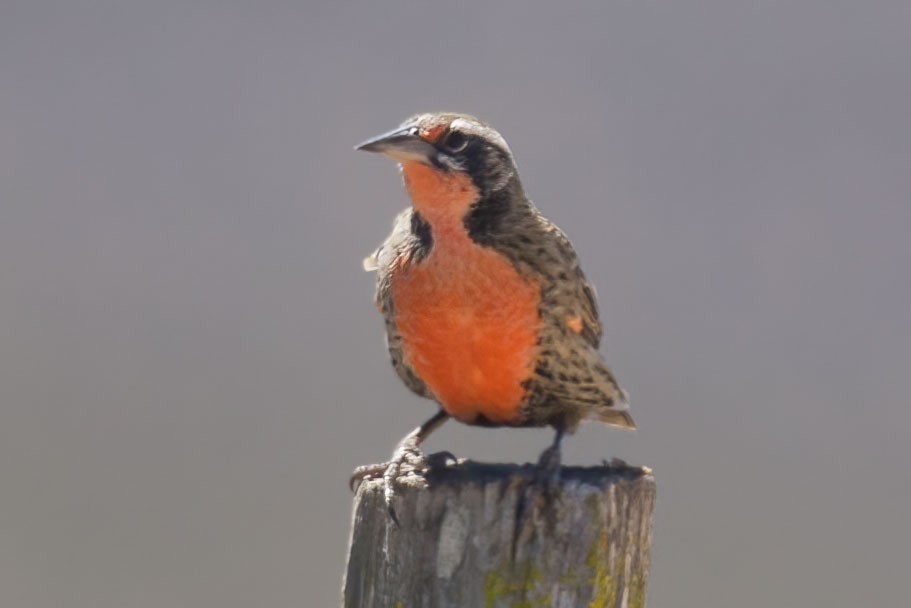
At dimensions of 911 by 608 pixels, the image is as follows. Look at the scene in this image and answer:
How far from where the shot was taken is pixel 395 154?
2227 mm

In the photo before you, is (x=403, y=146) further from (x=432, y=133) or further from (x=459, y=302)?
(x=459, y=302)

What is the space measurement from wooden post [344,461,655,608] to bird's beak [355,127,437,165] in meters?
0.56

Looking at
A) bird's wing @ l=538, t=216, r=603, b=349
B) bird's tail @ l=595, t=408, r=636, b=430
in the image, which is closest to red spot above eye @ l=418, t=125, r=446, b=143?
bird's wing @ l=538, t=216, r=603, b=349

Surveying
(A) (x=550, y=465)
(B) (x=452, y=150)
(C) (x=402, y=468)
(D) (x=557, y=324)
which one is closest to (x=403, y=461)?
(C) (x=402, y=468)

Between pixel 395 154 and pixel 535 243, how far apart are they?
13.9 inches

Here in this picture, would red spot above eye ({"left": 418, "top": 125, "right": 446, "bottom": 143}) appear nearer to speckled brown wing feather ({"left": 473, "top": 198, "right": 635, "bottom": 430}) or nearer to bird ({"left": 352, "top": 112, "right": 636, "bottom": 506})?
bird ({"left": 352, "top": 112, "right": 636, "bottom": 506})

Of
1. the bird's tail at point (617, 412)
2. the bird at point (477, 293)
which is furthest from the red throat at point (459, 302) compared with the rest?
the bird's tail at point (617, 412)

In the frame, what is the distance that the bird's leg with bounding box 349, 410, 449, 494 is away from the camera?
7.45 ft

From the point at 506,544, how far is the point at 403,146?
0.71 metres

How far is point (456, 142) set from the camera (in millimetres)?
2314

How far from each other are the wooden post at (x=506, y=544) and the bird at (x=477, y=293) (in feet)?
0.38

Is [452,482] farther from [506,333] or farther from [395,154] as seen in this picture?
[395,154]

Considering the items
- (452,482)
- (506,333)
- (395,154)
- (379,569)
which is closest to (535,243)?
(506,333)

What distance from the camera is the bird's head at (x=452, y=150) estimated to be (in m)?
2.24
